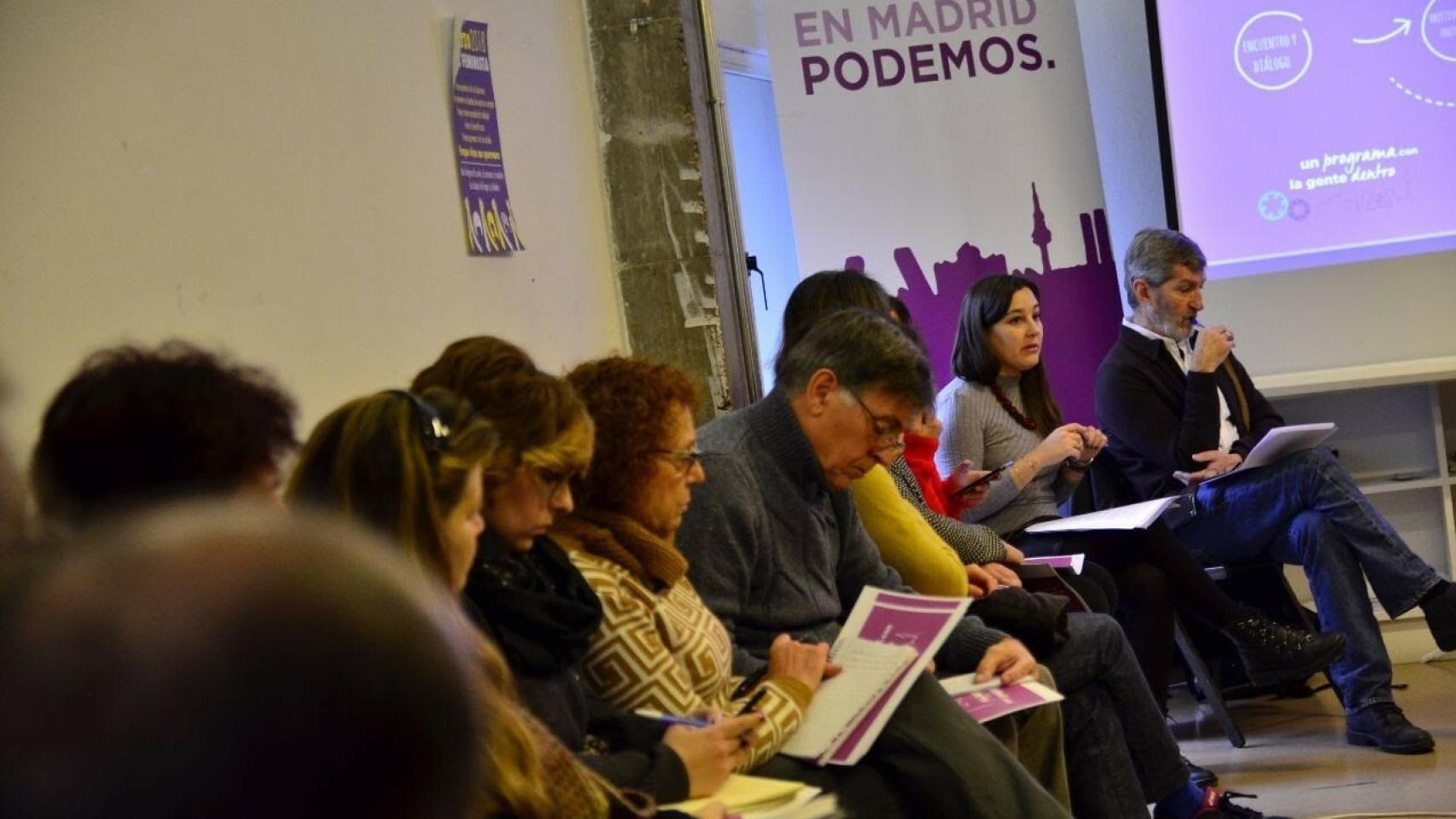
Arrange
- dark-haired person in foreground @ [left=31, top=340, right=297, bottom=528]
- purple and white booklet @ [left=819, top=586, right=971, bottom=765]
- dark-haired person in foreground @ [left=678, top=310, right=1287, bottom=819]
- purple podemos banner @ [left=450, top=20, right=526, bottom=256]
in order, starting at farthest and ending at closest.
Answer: purple podemos banner @ [left=450, top=20, right=526, bottom=256]
dark-haired person in foreground @ [left=678, top=310, right=1287, bottom=819]
purple and white booklet @ [left=819, top=586, right=971, bottom=765]
dark-haired person in foreground @ [left=31, top=340, right=297, bottom=528]

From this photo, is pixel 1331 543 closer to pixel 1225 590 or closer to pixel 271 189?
pixel 1225 590

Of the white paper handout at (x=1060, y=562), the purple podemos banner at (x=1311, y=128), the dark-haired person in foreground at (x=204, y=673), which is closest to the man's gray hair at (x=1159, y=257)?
the purple podemos banner at (x=1311, y=128)

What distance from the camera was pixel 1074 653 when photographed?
3246 millimetres

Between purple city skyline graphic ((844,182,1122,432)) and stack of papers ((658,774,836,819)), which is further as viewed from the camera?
purple city skyline graphic ((844,182,1122,432))

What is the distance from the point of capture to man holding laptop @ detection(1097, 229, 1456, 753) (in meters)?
4.41

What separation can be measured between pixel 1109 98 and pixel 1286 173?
2.30ft

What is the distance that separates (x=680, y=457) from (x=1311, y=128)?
3.85 meters

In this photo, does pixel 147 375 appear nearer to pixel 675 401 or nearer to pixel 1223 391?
pixel 675 401

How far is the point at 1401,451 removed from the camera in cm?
562

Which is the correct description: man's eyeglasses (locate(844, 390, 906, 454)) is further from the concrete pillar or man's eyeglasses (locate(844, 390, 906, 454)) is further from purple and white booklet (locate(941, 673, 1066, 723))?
the concrete pillar

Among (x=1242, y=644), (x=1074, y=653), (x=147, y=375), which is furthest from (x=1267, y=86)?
(x=147, y=375)

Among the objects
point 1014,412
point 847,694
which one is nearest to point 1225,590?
point 1014,412

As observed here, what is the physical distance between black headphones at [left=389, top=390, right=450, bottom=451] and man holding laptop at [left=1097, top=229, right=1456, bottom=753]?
3375 millimetres

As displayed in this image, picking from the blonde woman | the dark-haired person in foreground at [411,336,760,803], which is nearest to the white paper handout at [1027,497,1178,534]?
the dark-haired person in foreground at [411,336,760,803]
